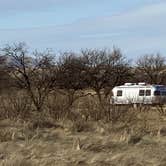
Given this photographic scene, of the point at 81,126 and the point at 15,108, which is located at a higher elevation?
the point at 15,108

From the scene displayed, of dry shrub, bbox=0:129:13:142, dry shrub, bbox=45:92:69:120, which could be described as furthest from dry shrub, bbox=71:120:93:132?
dry shrub, bbox=0:129:13:142

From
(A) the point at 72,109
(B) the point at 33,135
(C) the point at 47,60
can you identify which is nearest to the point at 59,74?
(C) the point at 47,60

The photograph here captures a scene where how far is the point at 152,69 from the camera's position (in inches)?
2785

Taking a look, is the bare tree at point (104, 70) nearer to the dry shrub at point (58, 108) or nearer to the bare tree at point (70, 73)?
the bare tree at point (70, 73)

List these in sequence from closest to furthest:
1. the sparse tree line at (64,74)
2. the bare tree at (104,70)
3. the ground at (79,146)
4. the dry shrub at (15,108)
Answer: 1. the ground at (79,146)
2. the dry shrub at (15,108)
3. the sparse tree line at (64,74)
4. the bare tree at (104,70)

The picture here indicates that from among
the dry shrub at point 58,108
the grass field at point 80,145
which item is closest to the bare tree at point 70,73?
the dry shrub at point 58,108

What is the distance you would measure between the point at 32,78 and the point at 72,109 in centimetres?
1954

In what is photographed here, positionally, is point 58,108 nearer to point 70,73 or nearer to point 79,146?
point 79,146

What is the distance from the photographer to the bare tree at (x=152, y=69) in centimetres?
6756

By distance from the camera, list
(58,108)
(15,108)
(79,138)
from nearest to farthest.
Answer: (79,138), (15,108), (58,108)

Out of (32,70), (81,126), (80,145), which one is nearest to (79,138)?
(80,145)

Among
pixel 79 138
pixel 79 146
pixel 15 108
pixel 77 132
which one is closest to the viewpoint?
pixel 79 146

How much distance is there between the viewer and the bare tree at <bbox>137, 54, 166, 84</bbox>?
67562mm

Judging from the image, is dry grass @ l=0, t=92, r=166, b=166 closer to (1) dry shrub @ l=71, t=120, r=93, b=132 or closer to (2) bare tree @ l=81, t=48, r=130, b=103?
(1) dry shrub @ l=71, t=120, r=93, b=132
